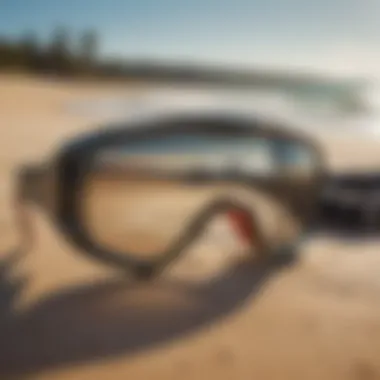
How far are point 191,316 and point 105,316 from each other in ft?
0.09

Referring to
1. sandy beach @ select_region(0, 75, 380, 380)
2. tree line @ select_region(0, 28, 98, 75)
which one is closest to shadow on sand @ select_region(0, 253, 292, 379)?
sandy beach @ select_region(0, 75, 380, 380)

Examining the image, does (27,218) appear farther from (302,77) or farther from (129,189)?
(302,77)

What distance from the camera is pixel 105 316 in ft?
0.71

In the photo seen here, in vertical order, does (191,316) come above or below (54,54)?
below

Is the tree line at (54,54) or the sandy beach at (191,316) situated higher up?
the tree line at (54,54)

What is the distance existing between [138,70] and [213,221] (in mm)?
111

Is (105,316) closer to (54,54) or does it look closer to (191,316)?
(191,316)

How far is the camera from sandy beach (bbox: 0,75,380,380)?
7.5 inches

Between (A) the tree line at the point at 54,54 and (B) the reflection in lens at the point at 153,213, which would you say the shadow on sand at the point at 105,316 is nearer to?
(B) the reflection in lens at the point at 153,213

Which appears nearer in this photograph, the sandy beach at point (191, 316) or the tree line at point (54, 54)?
the sandy beach at point (191, 316)

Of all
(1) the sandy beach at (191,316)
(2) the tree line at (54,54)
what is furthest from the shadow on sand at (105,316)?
(2) the tree line at (54,54)

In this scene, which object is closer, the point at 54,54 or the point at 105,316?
the point at 105,316

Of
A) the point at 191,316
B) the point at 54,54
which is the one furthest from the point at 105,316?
the point at 54,54

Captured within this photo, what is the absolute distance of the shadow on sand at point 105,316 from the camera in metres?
0.19
